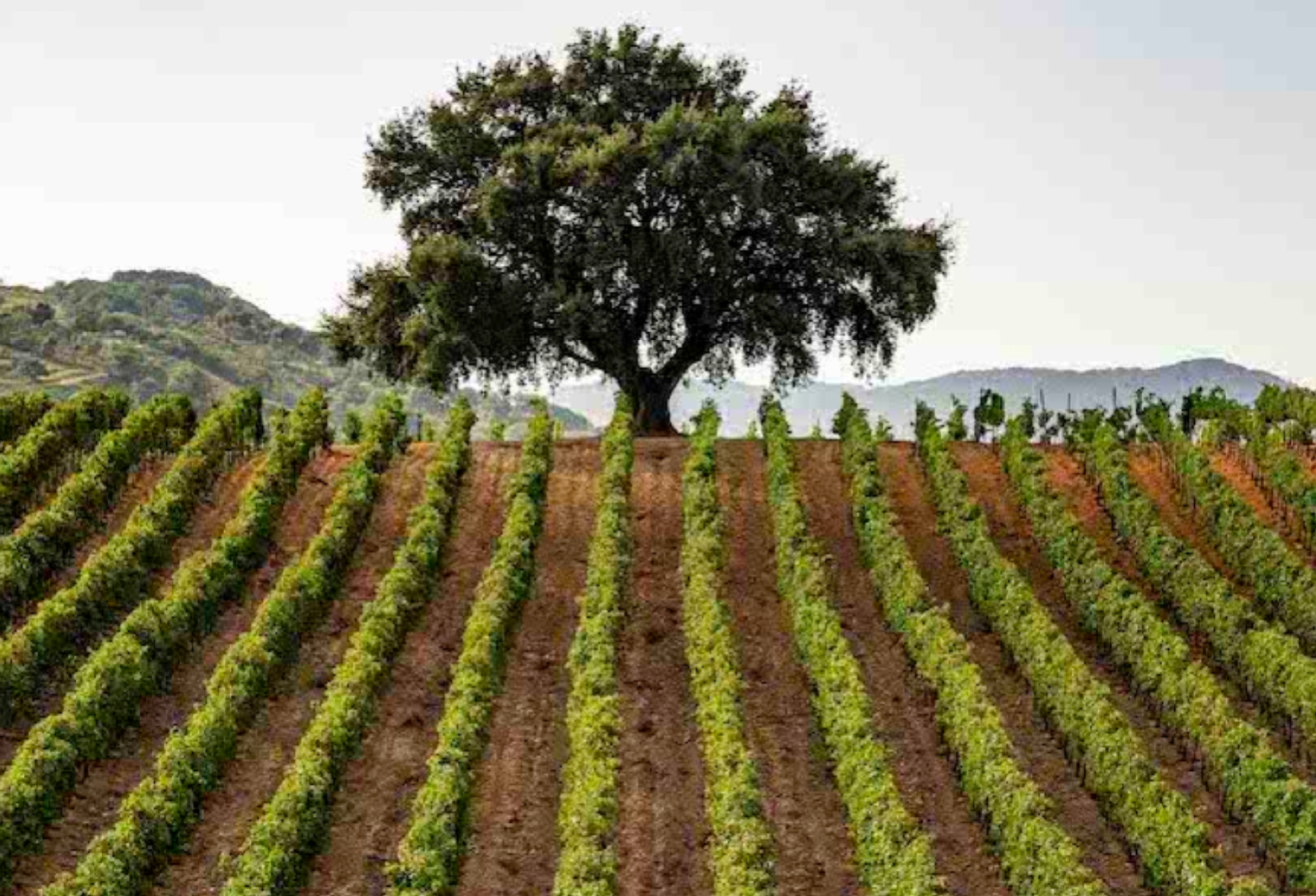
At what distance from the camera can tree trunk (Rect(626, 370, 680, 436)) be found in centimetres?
4875

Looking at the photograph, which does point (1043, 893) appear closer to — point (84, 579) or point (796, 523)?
point (796, 523)

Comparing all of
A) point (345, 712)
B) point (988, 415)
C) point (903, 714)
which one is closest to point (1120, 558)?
point (988, 415)

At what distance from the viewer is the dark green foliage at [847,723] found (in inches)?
798

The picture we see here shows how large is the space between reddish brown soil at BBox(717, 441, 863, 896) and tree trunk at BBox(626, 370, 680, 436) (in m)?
6.70

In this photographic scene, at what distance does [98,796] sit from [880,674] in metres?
14.4

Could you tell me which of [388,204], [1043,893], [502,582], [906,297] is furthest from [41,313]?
[1043,893]

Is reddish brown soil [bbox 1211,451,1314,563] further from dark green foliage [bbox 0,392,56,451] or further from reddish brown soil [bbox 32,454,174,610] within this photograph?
dark green foliage [bbox 0,392,56,451]

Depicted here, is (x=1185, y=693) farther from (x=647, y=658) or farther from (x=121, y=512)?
(x=121, y=512)

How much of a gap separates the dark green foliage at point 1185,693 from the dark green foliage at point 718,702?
7111 millimetres

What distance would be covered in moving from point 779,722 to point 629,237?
70.5 feet

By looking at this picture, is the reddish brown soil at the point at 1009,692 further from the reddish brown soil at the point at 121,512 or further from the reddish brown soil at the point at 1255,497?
the reddish brown soil at the point at 121,512

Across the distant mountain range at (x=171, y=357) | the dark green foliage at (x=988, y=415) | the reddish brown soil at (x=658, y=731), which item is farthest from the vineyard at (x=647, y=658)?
the distant mountain range at (x=171, y=357)

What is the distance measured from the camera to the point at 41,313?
492 feet

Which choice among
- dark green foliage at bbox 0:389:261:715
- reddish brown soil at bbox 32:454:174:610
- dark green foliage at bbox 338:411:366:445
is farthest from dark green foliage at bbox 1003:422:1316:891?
reddish brown soil at bbox 32:454:174:610
